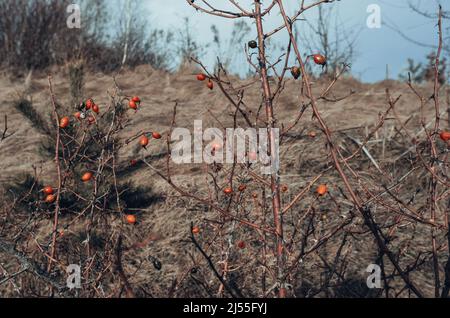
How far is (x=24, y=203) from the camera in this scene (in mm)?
4312

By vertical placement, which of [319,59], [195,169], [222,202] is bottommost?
[222,202]

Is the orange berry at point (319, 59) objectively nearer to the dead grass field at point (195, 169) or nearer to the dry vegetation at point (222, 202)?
the dry vegetation at point (222, 202)

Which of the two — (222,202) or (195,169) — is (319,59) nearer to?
(222,202)

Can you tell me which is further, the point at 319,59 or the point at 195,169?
the point at 195,169

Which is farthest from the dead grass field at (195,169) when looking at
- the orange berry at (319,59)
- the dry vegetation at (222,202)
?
the orange berry at (319,59)

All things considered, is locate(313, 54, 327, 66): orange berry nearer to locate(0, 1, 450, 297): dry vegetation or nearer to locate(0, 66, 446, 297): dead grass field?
locate(0, 1, 450, 297): dry vegetation

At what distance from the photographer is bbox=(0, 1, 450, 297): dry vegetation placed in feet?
6.92

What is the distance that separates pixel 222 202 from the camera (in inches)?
161

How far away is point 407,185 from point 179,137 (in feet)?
8.83

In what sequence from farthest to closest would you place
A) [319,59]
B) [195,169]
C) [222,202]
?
[195,169] → [222,202] → [319,59]

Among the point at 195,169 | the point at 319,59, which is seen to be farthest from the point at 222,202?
the point at 319,59

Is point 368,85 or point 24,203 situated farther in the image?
point 368,85
